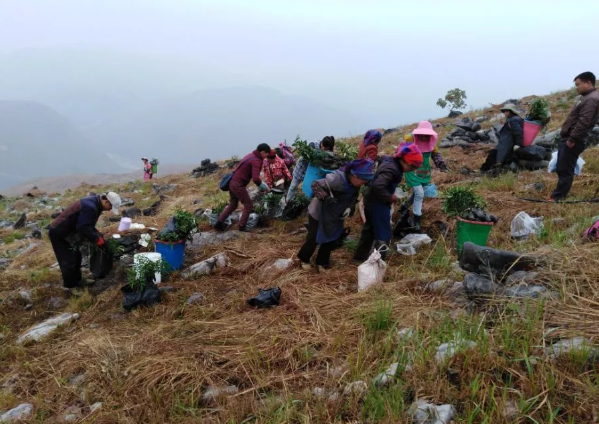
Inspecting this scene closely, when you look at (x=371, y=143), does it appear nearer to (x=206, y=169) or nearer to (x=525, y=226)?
(x=525, y=226)

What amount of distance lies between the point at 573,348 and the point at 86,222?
16.6ft

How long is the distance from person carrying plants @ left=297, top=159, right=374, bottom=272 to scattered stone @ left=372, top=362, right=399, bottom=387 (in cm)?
213

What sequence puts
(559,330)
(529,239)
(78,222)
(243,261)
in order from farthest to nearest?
(243,261), (78,222), (529,239), (559,330)

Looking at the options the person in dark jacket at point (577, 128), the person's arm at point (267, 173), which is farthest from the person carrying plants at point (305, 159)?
the person in dark jacket at point (577, 128)

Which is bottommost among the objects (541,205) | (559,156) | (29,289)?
(29,289)

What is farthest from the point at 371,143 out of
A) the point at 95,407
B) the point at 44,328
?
the point at 44,328

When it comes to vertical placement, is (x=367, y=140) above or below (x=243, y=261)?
above

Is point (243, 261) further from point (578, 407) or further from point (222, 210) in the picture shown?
point (578, 407)

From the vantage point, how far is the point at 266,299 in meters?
3.81

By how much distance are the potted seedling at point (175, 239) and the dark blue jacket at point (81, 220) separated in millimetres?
799

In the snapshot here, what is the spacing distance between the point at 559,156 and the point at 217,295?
485 cm

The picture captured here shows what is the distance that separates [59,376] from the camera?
10.2 ft

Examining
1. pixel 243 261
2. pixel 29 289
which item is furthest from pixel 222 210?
pixel 29 289

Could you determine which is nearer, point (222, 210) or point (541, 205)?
point (541, 205)
